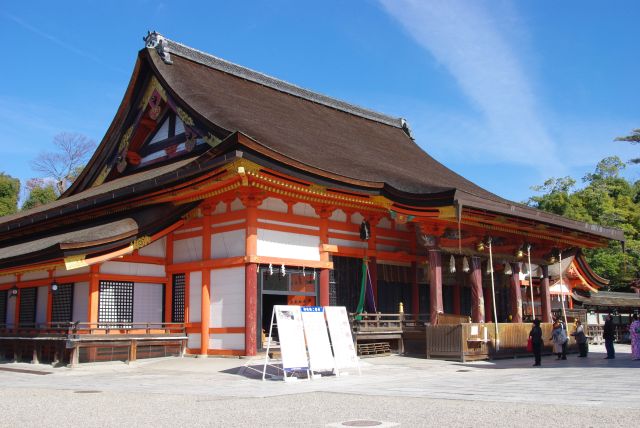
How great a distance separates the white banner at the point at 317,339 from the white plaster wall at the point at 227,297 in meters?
4.46

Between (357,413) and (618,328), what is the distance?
29993 mm

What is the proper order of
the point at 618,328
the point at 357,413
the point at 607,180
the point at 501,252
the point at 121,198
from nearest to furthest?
1. the point at 357,413
2. the point at 121,198
3. the point at 501,252
4. the point at 618,328
5. the point at 607,180

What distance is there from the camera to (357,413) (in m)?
8.34

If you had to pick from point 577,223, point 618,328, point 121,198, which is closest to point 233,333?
point 121,198

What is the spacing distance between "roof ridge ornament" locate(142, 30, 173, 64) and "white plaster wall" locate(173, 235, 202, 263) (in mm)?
7395

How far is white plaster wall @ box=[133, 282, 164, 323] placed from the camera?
19.1 metres

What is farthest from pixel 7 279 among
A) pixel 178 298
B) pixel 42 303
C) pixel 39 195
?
pixel 39 195

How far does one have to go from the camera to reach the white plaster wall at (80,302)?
18438 millimetres

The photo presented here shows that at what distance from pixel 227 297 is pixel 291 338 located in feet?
17.3

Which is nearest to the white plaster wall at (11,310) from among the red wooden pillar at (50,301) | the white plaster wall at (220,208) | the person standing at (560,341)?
the red wooden pillar at (50,301)

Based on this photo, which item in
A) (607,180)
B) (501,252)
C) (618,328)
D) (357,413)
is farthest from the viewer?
(607,180)

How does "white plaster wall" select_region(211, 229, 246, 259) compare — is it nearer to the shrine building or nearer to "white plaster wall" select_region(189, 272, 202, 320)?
the shrine building

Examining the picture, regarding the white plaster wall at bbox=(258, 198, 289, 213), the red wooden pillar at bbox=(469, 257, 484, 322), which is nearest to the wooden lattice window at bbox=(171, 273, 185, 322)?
the white plaster wall at bbox=(258, 198, 289, 213)

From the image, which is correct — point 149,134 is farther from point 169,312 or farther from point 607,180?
point 607,180
